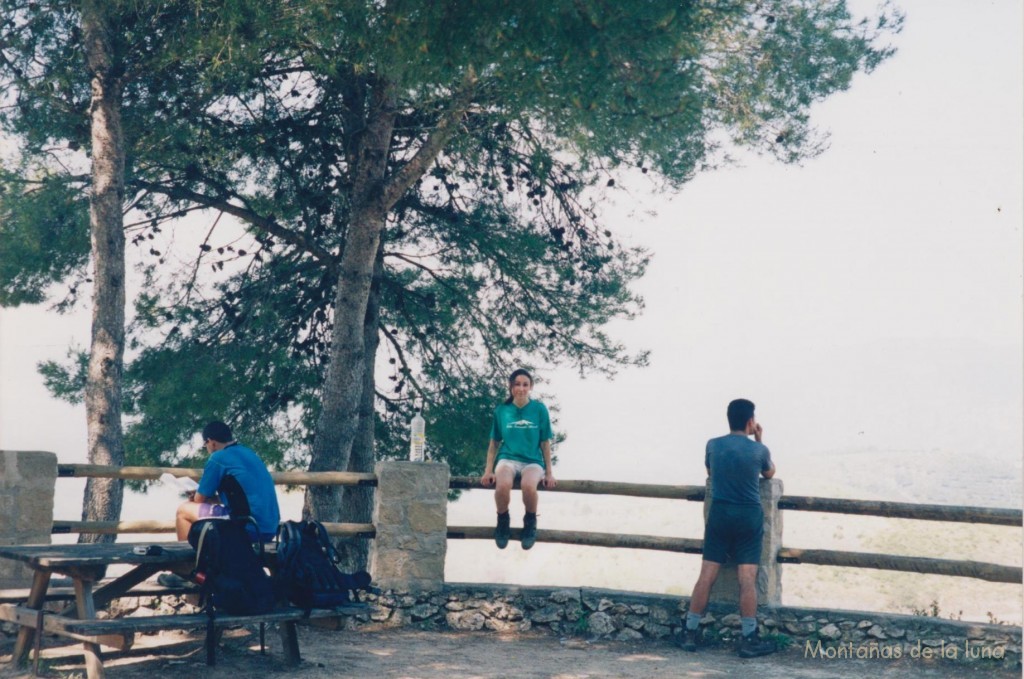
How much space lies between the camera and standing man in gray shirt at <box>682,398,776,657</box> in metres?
8.31

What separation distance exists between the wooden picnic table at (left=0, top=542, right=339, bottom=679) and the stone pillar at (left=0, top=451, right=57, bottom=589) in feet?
3.07

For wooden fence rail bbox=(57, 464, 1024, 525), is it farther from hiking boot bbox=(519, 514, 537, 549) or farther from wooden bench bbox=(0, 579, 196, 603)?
wooden bench bbox=(0, 579, 196, 603)

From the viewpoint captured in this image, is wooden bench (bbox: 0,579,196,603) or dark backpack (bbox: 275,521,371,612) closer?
dark backpack (bbox: 275,521,371,612)

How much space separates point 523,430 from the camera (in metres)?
8.96

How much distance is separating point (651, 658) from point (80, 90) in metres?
9.02

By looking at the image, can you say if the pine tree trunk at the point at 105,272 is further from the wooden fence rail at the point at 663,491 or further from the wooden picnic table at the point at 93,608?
the wooden picnic table at the point at 93,608

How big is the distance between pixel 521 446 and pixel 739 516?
1.84 meters

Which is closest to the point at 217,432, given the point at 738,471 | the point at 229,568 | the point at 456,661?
the point at 229,568

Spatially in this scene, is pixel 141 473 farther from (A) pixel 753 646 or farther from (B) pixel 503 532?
(A) pixel 753 646

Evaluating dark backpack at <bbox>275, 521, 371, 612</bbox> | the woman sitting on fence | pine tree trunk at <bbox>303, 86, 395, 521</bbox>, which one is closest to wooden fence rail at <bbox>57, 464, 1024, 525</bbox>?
the woman sitting on fence

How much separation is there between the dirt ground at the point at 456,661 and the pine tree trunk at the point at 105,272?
3.40 m

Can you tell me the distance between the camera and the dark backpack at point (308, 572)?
7285mm

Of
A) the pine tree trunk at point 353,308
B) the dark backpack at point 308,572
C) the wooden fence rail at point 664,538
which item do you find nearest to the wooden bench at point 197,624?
the dark backpack at point 308,572

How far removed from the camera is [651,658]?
840 centimetres
